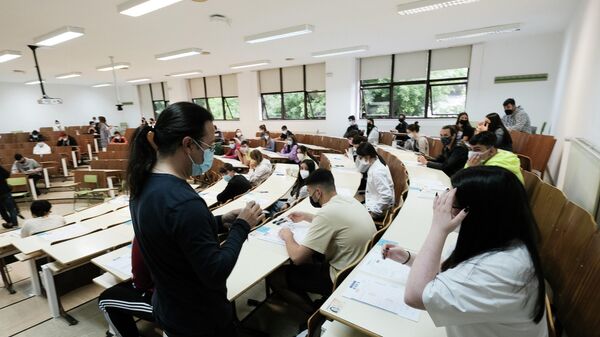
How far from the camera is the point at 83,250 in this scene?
2.43m

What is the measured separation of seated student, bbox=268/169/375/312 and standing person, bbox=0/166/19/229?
605 cm

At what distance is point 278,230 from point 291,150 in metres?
5.07

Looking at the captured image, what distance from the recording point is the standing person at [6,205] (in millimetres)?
5172

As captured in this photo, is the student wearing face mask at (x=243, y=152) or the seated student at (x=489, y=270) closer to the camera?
the seated student at (x=489, y=270)

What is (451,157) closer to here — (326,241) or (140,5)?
(326,241)

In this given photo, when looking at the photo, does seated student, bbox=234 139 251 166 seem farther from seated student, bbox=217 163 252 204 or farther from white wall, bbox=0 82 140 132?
white wall, bbox=0 82 140 132

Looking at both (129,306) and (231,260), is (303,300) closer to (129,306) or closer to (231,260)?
(129,306)

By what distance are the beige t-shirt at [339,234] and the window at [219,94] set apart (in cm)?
1150

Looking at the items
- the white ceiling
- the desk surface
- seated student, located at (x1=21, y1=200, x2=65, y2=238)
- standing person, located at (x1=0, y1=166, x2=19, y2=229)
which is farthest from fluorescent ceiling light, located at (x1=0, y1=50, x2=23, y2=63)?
the desk surface

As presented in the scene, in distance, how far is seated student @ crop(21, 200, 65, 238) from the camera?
2.99 m

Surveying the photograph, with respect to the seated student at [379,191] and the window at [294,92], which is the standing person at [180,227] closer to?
Answer: the seated student at [379,191]

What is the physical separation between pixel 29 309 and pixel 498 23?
8.27 m

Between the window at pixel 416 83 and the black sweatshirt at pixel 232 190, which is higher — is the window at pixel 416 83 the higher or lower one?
the higher one

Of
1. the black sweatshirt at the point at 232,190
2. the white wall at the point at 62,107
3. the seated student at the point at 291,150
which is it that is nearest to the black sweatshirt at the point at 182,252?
the black sweatshirt at the point at 232,190
